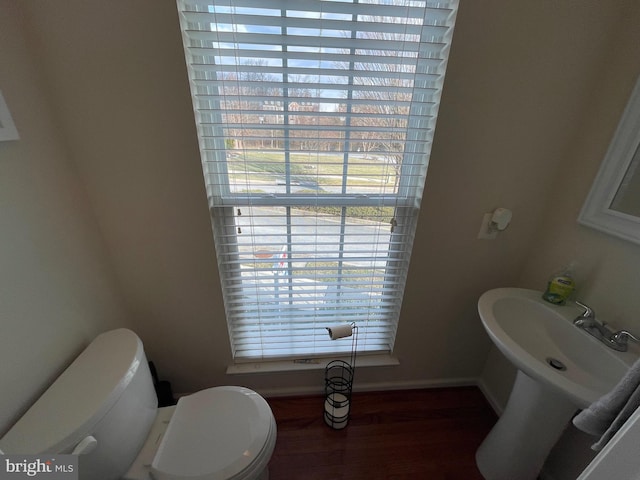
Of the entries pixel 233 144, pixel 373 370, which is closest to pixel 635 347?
pixel 373 370

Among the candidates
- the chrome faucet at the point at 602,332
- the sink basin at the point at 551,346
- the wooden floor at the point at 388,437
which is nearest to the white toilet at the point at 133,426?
the wooden floor at the point at 388,437

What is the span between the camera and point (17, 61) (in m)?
0.71

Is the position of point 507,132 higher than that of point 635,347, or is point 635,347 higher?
point 507,132

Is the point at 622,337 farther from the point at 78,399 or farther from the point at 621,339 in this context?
the point at 78,399

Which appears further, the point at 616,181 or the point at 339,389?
the point at 339,389

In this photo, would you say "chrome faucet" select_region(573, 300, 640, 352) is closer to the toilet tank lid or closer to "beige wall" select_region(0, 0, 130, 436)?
the toilet tank lid

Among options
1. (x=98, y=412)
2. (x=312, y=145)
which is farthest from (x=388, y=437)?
(x=312, y=145)

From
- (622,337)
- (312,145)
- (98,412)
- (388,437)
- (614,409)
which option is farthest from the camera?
(388,437)

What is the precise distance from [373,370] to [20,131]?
1.73 meters

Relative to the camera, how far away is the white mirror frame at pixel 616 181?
2.71 ft

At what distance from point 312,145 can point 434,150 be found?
0.47m

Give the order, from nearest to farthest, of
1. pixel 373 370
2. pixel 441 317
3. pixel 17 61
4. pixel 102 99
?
pixel 17 61, pixel 102 99, pixel 441 317, pixel 373 370

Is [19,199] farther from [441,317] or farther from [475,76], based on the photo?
[441,317]

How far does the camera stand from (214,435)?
871 millimetres
